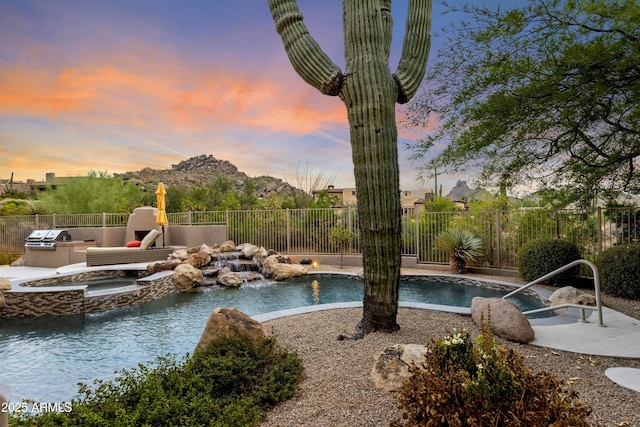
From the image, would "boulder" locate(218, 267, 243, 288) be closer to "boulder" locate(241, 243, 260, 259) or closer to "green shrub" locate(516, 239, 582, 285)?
"boulder" locate(241, 243, 260, 259)

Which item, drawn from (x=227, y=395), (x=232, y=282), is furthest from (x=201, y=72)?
(x=227, y=395)

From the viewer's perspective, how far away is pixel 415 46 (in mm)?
4121

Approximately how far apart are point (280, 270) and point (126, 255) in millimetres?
5510

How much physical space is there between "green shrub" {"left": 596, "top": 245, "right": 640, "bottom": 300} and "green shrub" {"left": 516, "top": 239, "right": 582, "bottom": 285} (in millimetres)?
745

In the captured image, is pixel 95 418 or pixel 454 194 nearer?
pixel 95 418

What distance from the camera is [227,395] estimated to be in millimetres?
2861

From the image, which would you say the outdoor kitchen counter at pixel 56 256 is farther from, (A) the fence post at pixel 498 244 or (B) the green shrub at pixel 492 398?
(B) the green shrub at pixel 492 398

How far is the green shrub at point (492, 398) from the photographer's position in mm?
1455

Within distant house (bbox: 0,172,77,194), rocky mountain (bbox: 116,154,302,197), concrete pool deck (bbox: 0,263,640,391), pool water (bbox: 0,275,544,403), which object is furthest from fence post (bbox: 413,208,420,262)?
rocky mountain (bbox: 116,154,302,197)

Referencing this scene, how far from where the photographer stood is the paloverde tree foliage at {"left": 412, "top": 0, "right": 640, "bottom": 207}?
4184 mm

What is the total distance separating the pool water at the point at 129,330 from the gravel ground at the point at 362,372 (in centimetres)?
184

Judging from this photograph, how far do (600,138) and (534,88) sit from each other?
2.37 meters

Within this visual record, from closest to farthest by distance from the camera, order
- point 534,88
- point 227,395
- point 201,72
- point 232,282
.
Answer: point 227,395, point 534,88, point 232,282, point 201,72

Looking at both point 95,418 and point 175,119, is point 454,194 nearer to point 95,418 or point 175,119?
point 175,119
